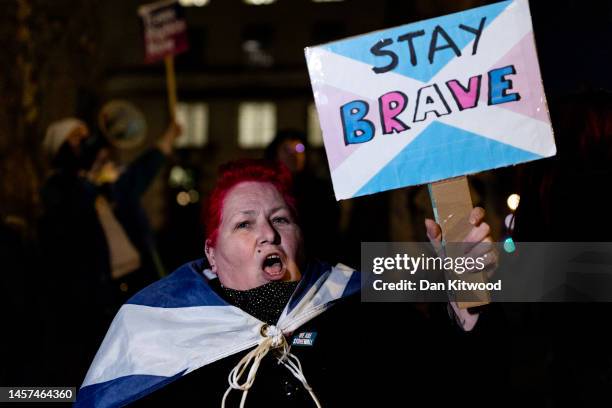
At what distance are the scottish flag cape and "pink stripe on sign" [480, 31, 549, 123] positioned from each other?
943mm

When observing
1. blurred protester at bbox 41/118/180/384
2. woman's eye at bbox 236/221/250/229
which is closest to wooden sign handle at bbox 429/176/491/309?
woman's eye at bbox 236/221/250/229

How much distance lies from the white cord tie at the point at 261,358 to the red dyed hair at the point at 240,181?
460 millimetres

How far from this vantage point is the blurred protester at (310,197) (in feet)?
15.7

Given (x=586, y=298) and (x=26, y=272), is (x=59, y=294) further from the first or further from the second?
(x=586, y=298)

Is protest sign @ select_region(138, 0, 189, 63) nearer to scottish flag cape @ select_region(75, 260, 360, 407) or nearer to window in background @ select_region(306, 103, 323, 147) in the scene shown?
scottish flag cape @ select_region(75, 260, 360, 407)

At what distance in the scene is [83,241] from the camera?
204 inches

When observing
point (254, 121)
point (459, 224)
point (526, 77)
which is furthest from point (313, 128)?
point (459, 224)

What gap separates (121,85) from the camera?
1519 inches

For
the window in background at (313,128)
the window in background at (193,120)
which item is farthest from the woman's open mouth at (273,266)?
the window in background at (193,120)

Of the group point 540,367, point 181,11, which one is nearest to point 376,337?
point 540,367

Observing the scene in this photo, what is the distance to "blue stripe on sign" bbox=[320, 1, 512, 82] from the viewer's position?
8.14ft

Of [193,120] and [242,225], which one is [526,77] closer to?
[242,225]

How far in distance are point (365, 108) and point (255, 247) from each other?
2.16 ft

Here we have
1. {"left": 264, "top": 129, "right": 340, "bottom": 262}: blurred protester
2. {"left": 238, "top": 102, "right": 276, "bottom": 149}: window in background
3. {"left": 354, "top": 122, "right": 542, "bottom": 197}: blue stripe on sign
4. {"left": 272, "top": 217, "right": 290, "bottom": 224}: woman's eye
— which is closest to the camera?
{"left": 354, "top": 122, "right": 542, "bottom": 197}: blue stripe on sign
